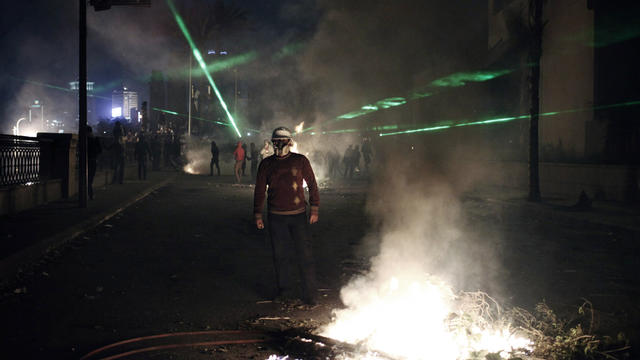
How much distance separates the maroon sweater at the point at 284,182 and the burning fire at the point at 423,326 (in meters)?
1.06

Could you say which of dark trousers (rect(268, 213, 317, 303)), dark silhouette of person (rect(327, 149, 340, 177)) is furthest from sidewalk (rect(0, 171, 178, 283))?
dark silhouette of person (rect(327, 149, 340, 177))

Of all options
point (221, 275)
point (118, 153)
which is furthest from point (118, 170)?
point (221, 275)

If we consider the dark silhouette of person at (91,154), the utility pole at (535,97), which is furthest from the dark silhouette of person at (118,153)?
the utility pole at (535,97)

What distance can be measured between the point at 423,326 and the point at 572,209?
33.2ft

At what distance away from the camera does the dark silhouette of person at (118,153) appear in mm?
18547

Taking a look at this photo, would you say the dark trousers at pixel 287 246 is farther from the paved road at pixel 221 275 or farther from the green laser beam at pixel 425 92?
the green laser beam at pixel 425 92

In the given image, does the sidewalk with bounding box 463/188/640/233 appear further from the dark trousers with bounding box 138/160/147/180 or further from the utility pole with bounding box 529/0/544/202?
the dark trousers with bounding box 138/160/147/180

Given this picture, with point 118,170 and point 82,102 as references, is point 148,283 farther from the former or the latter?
point 118,170

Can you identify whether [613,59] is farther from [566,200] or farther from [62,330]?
[62,330]

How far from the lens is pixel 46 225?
361 inches

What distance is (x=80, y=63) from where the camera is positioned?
11672 mm

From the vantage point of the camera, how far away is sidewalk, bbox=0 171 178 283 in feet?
21.7

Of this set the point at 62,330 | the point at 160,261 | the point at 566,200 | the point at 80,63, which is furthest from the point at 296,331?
the point at 566,200

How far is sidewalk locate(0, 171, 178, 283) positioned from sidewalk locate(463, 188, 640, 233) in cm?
888
